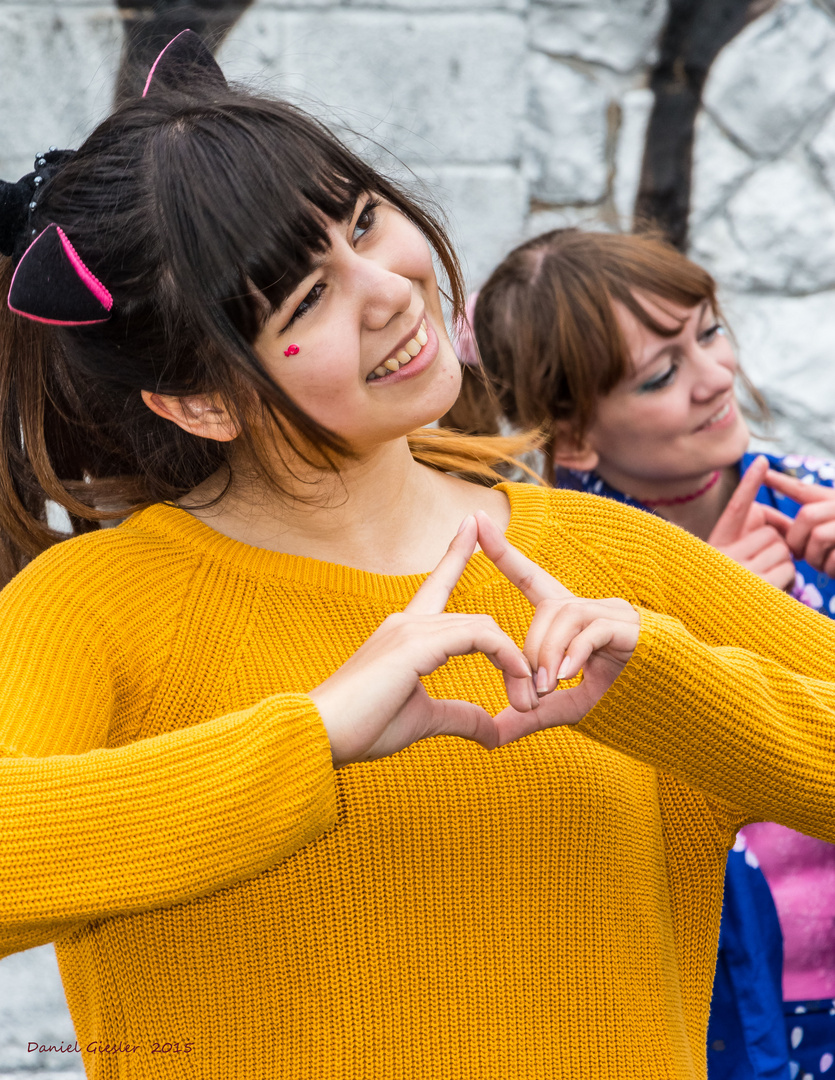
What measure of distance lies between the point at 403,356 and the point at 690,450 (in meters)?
0.81

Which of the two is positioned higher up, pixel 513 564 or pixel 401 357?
pixel 401 357

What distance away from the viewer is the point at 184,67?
1021 millimetres

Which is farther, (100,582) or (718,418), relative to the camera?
(718,418)

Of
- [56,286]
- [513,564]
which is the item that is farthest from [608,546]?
[56,286]

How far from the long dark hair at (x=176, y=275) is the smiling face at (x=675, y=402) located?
1.99 ft

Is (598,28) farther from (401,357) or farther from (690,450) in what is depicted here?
(401,357)

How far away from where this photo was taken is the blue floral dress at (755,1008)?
1396 mm

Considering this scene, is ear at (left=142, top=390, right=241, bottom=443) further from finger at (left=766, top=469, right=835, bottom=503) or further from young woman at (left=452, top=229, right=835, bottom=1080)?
finger at (left=766, top=469, right=835, bottom=503)

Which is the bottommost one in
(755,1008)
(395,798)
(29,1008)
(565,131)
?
(29,1008)

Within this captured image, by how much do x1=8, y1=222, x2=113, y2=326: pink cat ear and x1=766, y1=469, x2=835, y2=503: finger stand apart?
3.23 ft

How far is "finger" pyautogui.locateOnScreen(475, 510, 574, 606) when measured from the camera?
878 millimetres

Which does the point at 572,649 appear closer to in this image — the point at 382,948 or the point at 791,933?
the point at 382,948

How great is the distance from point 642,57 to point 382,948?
1563mm

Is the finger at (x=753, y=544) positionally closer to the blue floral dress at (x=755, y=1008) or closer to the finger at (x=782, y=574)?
the finger at (x=782, y=574)
